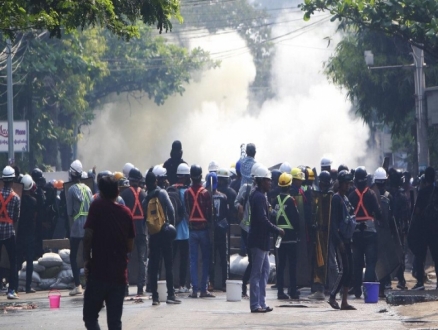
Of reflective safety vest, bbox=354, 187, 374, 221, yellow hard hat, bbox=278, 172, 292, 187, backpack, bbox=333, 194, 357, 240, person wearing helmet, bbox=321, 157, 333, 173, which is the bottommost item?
backpack, bbox=333, 194, 357, 240

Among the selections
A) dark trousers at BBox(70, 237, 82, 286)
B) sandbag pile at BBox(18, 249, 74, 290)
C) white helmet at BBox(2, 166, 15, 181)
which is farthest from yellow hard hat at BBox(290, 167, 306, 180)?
sandbag pile at BBox(18, 249, 74, 290)

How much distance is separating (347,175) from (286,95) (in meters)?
67.5

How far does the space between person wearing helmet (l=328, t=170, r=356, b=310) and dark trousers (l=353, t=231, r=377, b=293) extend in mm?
1390

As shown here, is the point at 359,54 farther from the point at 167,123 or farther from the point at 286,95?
the point at 286,95

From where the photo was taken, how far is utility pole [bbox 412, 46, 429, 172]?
80.9ft

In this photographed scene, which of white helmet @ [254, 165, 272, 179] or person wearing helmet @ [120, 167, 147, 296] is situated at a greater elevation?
→ white helmet @ [254, 165, 272, 179]

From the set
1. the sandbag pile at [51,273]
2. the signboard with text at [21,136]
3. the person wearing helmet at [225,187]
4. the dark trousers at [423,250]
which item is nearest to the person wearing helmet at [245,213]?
the person wearing helmet at [225,187]

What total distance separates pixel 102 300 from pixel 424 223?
8.28 metres

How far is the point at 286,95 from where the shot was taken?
81.9 meters

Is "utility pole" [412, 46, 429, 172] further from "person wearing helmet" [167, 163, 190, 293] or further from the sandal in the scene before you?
the sandal

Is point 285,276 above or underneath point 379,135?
underneath

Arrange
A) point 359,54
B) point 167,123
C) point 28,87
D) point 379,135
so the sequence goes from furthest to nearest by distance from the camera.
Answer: point 167,123
point 379,135
point 28,87
point 359,54

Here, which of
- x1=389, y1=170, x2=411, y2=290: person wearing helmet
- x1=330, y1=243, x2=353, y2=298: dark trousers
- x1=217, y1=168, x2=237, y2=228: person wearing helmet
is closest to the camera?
x1=330, y1=243, x2=353, y2=298: dark trousers

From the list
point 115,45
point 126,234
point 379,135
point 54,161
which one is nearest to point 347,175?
point 126,234
